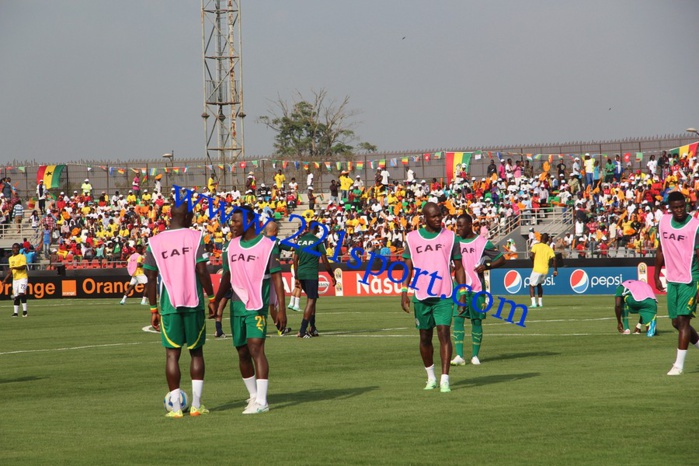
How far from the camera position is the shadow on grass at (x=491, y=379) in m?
14.1

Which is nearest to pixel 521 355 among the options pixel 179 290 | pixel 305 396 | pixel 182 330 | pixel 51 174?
pixel 305 396

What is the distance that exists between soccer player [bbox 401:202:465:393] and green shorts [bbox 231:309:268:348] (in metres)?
2.02

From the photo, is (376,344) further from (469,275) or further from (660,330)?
(660,330)

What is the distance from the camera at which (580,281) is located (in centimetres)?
4109

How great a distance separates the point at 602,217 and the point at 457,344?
1150 inches

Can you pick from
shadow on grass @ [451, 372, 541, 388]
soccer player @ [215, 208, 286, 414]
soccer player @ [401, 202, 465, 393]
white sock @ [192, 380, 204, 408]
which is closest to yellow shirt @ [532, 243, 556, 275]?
shadow on grass @ [451, 372, 541, 388]

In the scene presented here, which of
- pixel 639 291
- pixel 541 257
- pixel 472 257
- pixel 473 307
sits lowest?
pixel 541 257

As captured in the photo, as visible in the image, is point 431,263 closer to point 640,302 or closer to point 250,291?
point 250,291

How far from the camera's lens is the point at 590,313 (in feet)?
94.6

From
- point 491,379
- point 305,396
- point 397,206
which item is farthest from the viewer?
point 397,206

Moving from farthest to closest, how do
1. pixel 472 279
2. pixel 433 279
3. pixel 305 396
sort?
pixel 472 279 < pixel 305 396 < pixel 433 279

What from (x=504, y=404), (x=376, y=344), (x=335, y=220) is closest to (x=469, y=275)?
(x=376, y=344)

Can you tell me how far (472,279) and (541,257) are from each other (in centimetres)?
1715

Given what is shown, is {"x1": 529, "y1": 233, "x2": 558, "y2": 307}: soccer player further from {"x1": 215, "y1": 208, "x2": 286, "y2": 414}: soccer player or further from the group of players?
{"x1": 215, "y1": 208, "x2": 286, "y2": 414}: soccer player
